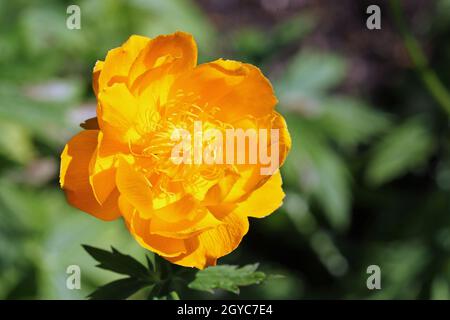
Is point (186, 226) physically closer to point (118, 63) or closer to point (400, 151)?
point (118, 63)

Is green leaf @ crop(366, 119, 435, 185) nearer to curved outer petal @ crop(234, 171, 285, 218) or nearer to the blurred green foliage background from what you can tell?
the blurred green foliage background

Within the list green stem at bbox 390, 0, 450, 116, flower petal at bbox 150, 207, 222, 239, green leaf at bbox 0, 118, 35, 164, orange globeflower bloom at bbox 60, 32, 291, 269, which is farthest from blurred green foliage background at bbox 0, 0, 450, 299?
flower petal at bbox 150, 207, 222, 239

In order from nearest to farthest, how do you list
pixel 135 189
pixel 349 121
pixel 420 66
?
1. pixel 135 189
2. pixel 420 66
3. pixel 349 121

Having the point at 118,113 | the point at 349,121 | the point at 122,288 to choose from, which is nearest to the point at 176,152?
the point at 118,113

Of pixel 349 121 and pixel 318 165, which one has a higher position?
pixel 349 121

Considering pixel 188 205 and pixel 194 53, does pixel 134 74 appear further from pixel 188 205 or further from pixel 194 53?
pixel 188 205
